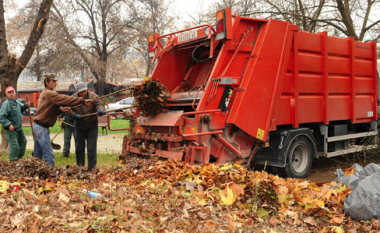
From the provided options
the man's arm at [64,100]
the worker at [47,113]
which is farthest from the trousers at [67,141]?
the man's arm at [64,100]

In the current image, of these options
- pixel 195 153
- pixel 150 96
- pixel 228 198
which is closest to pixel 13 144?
pixel 150 96

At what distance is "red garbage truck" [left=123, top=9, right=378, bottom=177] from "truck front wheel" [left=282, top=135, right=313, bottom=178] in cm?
2

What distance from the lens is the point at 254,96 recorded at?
5453 millimetres

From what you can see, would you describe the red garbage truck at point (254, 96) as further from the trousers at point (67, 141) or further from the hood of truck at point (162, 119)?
the trousers at point (67, 141)

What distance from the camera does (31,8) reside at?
1059 inches

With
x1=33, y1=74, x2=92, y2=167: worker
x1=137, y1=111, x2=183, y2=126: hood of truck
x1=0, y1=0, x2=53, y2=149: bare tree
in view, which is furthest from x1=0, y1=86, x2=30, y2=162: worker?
x1=137, y1=111, x2=183, y2=126: hood of truck

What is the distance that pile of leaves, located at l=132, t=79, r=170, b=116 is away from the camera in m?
5.47

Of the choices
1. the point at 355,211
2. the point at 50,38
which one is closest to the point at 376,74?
the point at 355,211

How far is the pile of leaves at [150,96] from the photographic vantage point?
5.47 m

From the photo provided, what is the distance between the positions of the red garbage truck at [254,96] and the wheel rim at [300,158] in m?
0.02

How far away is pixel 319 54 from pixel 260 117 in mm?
1876

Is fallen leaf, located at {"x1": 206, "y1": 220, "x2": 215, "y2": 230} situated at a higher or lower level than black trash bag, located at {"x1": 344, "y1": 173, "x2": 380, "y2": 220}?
lower

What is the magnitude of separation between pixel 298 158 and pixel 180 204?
130 inches

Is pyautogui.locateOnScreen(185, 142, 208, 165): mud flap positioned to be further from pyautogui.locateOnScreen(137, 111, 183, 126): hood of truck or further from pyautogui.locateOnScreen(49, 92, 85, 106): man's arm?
pyautogui.locateOnScreen(49, 92, 85, 106): man's arm
